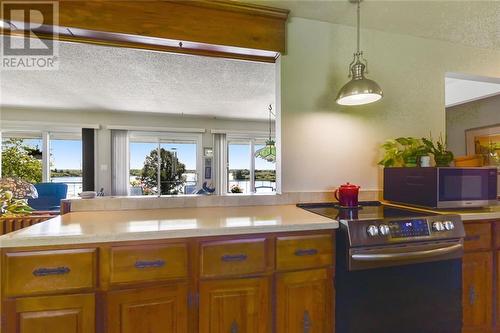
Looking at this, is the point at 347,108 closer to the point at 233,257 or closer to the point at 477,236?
the point at 477,236

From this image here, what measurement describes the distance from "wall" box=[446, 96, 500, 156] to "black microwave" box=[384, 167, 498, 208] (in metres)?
2.56

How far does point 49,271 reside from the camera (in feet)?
3.20

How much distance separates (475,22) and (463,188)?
132 cm

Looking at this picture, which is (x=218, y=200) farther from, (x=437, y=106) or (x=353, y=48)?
(x=437, y=106)

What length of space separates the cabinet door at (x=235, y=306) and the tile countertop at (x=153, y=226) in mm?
241

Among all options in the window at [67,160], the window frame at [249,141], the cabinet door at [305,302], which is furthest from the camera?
the window frame at [249,141]

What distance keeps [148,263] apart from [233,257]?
1.20 feet

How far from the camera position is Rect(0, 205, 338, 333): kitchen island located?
0.97m

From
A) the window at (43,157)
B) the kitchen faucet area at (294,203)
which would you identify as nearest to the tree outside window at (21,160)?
the window at (43,157)

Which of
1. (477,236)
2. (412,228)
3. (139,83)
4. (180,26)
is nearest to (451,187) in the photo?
(477,236)

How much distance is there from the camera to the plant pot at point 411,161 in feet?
5.96

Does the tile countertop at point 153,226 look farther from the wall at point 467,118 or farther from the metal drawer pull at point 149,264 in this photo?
the wall at point 467,118

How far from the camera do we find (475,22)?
1880mm

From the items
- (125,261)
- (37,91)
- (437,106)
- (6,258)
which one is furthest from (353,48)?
(37,91)
